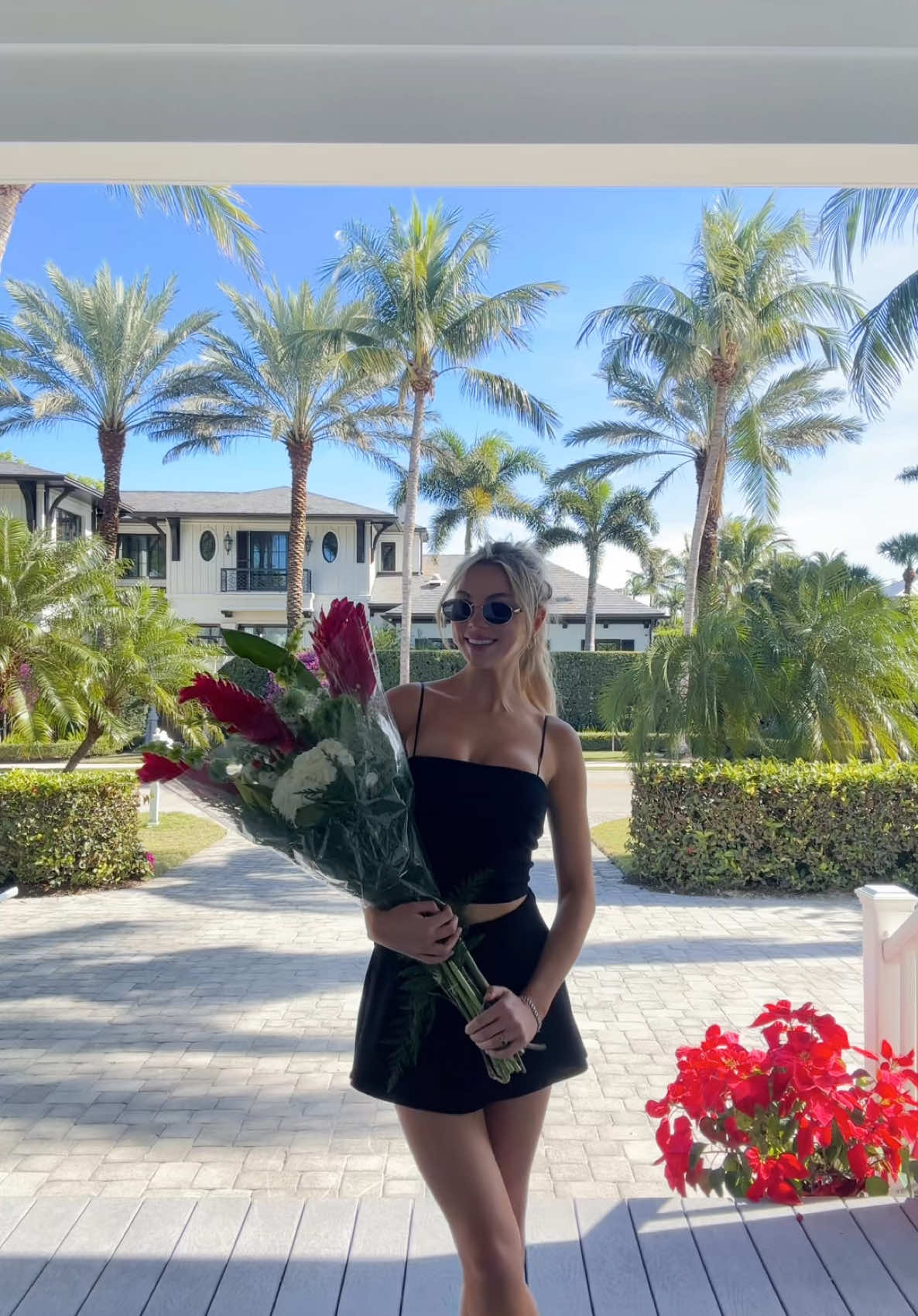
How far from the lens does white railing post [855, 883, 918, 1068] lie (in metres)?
3.25

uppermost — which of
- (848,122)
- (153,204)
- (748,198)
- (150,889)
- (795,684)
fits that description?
(748,198)

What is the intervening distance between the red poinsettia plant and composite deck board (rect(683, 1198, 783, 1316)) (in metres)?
0.09

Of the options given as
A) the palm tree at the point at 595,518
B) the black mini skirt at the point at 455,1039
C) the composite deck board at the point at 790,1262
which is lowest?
the composite deck board at the point at 790,1262

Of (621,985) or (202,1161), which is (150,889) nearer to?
(621,985)

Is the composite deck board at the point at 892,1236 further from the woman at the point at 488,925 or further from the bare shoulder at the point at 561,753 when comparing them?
the bare shoulder at the point at 561,753

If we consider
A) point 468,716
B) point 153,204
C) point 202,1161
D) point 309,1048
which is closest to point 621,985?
point 309,1048

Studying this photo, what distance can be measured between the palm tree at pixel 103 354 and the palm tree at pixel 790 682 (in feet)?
43.4

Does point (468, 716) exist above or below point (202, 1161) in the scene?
above

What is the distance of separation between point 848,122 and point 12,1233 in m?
3.44

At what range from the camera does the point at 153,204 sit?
9844 mm

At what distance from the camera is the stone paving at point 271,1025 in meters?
3.76

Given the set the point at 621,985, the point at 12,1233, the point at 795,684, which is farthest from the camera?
the point at 795,684

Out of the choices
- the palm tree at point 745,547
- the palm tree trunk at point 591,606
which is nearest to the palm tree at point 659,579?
the palm tree at point 745,547

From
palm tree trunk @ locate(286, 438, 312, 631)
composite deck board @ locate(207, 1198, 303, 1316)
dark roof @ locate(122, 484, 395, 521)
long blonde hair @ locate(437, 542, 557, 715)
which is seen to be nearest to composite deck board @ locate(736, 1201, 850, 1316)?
composite deck board @ locate(207, 1198, 303, 1316)
